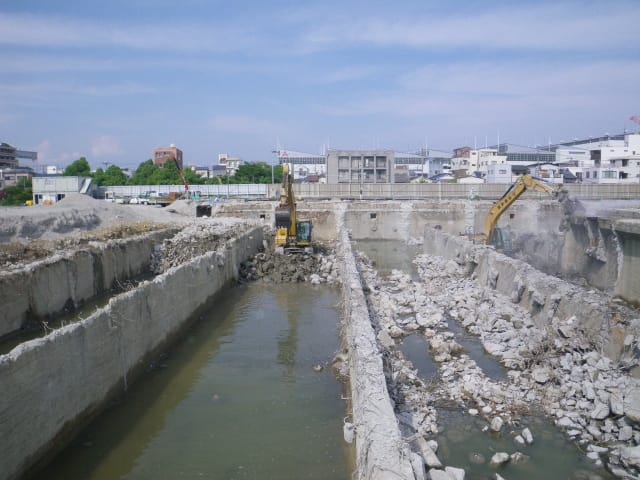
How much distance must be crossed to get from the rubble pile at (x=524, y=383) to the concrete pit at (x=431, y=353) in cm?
3

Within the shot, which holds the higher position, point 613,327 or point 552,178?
point 552,178


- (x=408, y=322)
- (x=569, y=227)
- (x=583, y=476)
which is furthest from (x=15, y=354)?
(x=569, y=227)

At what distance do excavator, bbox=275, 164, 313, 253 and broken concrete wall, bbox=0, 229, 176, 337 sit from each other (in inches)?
220

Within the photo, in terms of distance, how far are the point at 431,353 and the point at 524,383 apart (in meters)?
2.33

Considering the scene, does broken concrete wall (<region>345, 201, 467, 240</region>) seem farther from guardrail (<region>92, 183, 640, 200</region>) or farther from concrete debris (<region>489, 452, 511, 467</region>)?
concrete debris (<region>489, 452, 511, 467</region>)

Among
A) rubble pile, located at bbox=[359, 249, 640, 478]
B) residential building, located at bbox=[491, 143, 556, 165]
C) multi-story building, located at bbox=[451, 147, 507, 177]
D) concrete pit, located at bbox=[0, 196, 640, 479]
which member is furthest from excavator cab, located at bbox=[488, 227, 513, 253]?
residential building, located at bbox=[491, 143, 556, 165]

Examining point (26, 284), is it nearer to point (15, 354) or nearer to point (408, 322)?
point (15, 354)

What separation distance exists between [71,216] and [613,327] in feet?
82.0

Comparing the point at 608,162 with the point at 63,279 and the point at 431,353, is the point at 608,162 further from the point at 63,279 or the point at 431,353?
the point at 63,279

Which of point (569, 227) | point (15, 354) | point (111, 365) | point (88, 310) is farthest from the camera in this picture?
point (569, 227)

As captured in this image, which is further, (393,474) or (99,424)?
(99,424)

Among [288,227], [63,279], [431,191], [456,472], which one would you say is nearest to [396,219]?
[431,191]

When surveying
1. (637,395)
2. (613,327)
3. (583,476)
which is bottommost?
(583,476)

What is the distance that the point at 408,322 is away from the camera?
42.7ft
